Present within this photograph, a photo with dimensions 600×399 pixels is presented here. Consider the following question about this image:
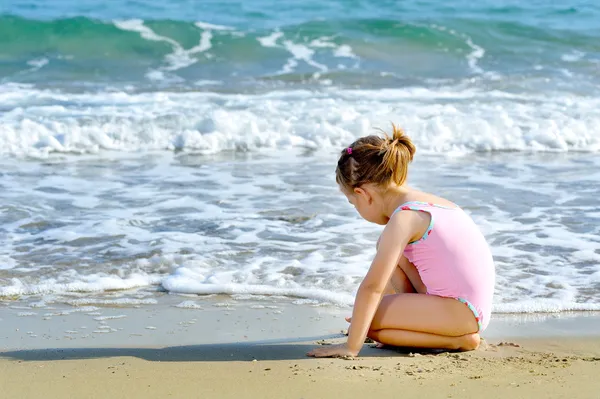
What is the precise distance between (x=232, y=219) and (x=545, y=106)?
607 cm

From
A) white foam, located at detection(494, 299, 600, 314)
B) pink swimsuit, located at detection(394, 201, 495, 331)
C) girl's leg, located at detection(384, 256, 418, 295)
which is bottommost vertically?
white foam, located at detection(494, 299, 600, 314)

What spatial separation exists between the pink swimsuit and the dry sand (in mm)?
234

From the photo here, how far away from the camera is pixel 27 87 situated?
39.8ft

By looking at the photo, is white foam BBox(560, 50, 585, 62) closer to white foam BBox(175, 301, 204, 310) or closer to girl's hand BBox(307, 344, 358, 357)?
white foam BBox(175, 301, 204, 310)

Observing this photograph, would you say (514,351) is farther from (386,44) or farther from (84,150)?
(386,44)

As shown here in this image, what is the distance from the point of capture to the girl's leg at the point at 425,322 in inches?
134

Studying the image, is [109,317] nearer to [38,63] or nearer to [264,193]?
[264,193]

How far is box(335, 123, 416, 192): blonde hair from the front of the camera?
3279 millimetres

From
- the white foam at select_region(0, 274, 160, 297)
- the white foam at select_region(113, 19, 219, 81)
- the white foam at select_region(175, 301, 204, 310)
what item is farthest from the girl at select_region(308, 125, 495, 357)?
the white foam at select_region(113, 19, 219, 81)

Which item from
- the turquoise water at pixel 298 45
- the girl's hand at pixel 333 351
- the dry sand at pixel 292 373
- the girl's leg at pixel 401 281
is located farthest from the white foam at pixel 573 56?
the girl's hand at pixel 333 351

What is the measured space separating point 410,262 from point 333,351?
473 mm

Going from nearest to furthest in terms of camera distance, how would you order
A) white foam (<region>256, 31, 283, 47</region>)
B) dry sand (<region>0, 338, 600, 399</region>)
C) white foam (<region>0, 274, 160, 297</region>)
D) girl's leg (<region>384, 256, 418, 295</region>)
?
dry sand (<region>0, 338, 600, 399</region>) < girl's leg (<region>384, 256, 418, 295</region>) < white foam (<region>0, 274, 160, 297</region>) < white foam (<region>256, 31, 283, 47</region>)

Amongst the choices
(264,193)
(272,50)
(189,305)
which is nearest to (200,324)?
(189,305)

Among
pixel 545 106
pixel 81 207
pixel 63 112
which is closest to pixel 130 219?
pixel 81 207
